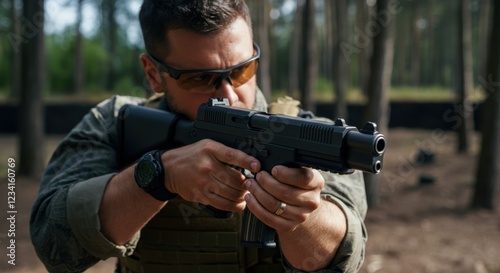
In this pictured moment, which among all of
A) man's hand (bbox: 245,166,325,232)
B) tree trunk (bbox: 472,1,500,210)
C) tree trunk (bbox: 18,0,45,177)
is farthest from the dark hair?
tree trunk (bbox: 18,0,45,177)

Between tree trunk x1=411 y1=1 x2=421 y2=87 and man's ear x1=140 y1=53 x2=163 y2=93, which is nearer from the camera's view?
man's ear x1=140 y1=53 x2=163 y2=93

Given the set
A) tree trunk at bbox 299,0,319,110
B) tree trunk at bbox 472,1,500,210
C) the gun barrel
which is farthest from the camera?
tree trunk at bbox 299,0,319,110

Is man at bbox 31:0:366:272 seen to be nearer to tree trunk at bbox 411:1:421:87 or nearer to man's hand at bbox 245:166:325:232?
man's hand at bbox 245:166:325:232

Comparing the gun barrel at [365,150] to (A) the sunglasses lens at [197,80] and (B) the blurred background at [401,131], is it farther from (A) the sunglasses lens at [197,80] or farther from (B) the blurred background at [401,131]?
(B) the blurred background at [401,131]

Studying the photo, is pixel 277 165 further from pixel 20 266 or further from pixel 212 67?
pixel 20 266

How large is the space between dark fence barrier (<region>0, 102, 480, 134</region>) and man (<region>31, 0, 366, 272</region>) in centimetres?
1716

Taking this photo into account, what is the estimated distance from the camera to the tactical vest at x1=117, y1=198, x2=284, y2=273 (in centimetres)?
206

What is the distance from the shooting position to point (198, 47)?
1.89 m

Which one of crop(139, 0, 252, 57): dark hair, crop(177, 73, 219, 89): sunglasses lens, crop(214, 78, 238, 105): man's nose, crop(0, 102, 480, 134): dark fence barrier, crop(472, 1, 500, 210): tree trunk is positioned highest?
crop(139, 0, 252, 57): dark hair

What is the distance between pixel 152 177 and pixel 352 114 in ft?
60.7

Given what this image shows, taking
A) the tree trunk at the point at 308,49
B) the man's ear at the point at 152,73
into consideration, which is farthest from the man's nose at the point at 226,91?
the tree trunk at the point at 308,49

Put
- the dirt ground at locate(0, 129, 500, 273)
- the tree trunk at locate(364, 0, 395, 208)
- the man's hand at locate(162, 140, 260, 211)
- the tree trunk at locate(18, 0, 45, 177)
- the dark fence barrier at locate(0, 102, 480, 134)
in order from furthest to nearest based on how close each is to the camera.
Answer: the dark fence barrier at locate(0, 102, 480, 134), the tree trunk at locate(18, 0, 45, 177), the tree trunk at locate(364, 0, 395, 208), the dirt ground at locate(0, 129, 500, 273), the man's hand at locate(162, 140, 260, 211)

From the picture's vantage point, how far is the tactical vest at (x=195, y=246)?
2059 mm

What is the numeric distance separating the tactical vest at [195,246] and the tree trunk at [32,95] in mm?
8243
